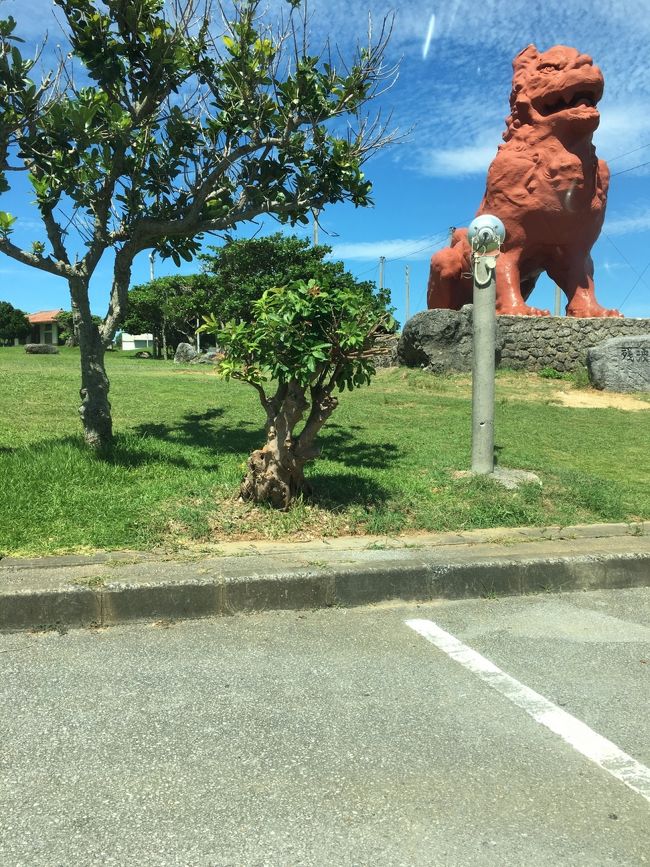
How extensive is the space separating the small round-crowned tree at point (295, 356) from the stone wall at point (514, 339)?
11.3 m

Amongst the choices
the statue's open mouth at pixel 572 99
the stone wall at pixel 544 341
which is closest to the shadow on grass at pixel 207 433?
the stone wall at pixel 544 341

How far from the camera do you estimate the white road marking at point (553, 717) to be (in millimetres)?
2516

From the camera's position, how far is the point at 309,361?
186 inches

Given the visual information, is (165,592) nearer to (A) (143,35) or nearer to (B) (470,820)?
(B) (470,820)

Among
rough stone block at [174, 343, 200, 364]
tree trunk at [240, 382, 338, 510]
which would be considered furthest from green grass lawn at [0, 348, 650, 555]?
rough stone block at [174, 343, 200, 364]

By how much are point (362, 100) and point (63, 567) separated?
199 inches

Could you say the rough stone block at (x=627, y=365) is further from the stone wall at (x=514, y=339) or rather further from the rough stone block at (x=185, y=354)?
the rough stone block at (x=185, y=354)

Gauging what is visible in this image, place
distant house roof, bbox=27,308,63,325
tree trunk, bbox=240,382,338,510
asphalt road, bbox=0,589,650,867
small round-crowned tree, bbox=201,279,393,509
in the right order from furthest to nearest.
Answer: distant house roof, bbox=27,308,63,325 < tree trunk, bbox=240,382,338,510 < small round-crowned tree, bbox=201,279,393,509 < asphalt road, bbox=0,589,650,867

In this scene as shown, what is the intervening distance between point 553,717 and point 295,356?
279 centimetres

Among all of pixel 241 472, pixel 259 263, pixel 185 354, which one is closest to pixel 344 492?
pixel 241 472

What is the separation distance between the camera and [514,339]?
16625 mm

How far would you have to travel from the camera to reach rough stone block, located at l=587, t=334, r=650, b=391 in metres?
14.6

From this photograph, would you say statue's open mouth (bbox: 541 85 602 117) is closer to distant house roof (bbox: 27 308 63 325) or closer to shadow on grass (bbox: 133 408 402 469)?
shadow on grass (bbox: 133 408 402 469)

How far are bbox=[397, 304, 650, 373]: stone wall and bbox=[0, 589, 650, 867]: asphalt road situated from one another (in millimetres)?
12628
